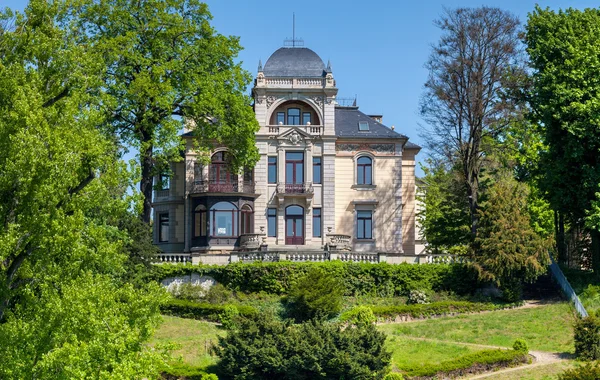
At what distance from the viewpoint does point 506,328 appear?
35375 mm

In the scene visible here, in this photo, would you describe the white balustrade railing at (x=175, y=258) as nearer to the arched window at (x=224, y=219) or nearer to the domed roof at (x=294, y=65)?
the arched window at (x=224, y=219)

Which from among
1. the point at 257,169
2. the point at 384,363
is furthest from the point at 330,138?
the point at 384,363

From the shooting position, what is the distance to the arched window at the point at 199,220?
49094mm

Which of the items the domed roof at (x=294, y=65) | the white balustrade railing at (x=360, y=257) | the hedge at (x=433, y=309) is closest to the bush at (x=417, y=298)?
the hedge at (x=433, y=309)

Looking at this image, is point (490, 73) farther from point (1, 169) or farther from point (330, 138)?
point (1, 169)

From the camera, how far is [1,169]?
23953 millimetres

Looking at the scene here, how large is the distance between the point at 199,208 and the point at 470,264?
15690 mm

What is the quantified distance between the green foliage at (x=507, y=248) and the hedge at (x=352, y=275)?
1.25m

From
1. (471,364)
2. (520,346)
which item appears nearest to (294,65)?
(520,346)

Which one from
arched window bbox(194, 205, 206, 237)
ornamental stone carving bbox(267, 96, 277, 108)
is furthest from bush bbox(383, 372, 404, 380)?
ornamental stone carving bbox(267, 96, 277, 108)

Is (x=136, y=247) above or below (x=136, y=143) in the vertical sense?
below

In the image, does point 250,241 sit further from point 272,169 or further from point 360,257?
point 360,257

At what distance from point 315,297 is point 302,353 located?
783cm

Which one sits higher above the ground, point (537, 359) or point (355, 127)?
point (355, 127)
